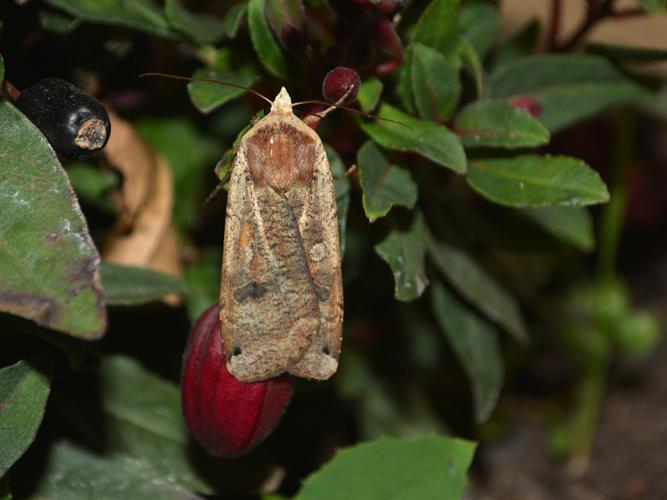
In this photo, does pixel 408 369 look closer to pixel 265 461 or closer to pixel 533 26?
pixel 265 461

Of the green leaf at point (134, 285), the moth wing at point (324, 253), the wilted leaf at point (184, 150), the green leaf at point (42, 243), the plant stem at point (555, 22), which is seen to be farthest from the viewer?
the wilted leaf at point (184, 150)

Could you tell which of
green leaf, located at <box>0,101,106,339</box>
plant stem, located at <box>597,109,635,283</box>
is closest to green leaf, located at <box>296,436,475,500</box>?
green leaf, located at <box>0,101,106,339</box>

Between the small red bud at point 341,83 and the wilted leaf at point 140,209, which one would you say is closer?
the small red bud at point 341,83

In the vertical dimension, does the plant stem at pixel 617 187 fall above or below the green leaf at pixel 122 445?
above

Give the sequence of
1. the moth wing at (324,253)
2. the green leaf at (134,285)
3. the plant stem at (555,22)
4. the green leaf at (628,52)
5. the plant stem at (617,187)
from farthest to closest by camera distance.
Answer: the plant stem at (617,187), the plant stem at (555,22), the green leaf at (628,52), the green leaf at (134,285), the moth wing at (324,253)

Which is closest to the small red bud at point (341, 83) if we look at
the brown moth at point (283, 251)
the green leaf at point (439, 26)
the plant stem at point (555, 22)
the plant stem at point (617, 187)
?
the brown moth at point (283, 251)

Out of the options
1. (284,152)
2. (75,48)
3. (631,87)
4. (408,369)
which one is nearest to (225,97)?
(284,152)

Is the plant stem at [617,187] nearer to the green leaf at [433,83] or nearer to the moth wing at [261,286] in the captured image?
the green leaf at [433,83]

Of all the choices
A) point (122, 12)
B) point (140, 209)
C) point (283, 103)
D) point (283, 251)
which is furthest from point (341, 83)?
point (140, 209)

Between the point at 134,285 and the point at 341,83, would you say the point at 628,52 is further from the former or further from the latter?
the point at 134,285
